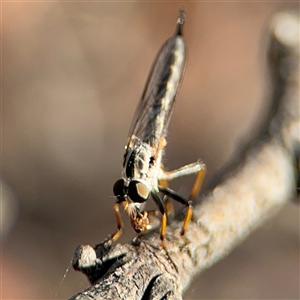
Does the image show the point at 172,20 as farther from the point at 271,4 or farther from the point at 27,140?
the point at 27,140

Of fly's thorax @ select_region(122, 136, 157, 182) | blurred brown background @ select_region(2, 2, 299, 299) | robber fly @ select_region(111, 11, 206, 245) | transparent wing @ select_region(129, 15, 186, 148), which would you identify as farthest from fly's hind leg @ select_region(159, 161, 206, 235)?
blurred brown background @ select_region(2, 2, 299, 299)

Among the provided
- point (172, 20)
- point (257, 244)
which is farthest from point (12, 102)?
point (257, 244)

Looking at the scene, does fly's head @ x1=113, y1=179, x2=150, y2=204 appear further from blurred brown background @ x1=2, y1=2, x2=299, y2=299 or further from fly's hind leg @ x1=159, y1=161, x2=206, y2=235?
blurred brown background @ x1=2, y1=2, x2=299, y2=299

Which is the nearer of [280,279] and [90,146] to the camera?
[280,279]

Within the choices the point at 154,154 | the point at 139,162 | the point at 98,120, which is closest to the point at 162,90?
the point at 154,154

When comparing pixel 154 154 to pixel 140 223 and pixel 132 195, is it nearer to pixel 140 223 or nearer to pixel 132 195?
pixel 132 195

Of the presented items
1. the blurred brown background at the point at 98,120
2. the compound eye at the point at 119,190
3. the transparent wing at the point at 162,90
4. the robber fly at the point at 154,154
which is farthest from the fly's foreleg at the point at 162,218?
the blurred brown background at the point at 98,120

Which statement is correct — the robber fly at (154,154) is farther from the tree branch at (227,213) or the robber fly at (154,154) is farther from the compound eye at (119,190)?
the tree branch at (227,213)
